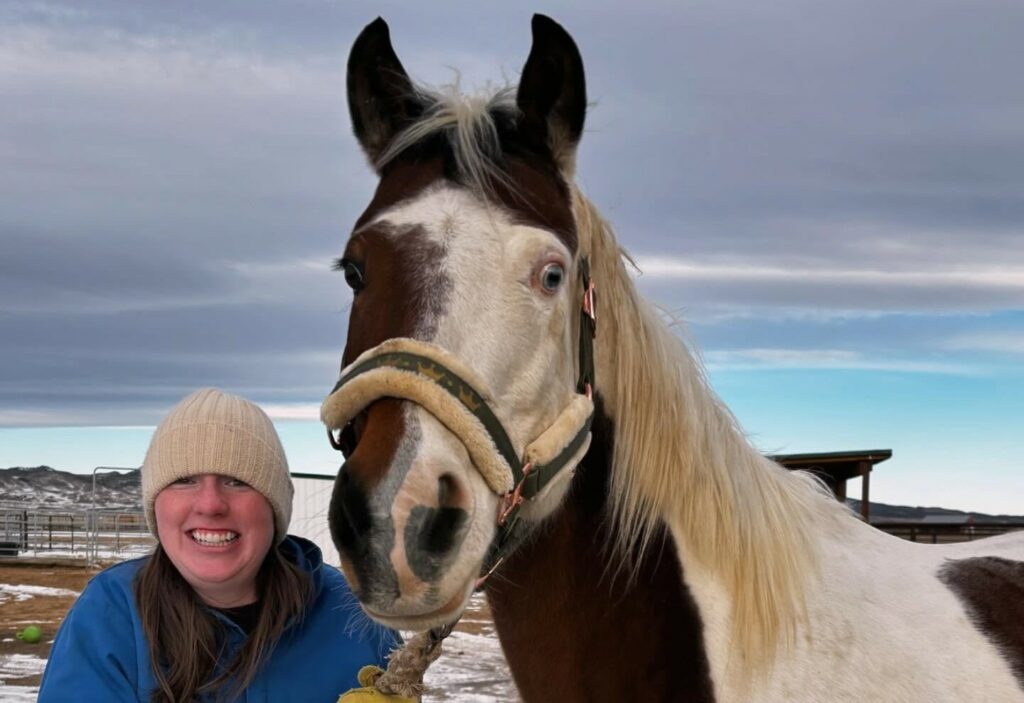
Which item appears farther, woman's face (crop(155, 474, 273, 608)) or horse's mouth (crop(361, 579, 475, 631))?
woman's face (crop(155, 474, 273, 608))

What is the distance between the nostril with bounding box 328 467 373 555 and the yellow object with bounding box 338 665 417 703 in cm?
77

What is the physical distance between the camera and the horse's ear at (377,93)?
2691 millimetres

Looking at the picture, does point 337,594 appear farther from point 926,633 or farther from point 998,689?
point 998,689

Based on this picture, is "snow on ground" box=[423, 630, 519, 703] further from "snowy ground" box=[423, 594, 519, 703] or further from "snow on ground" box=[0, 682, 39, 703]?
"snow on ground" box=[0, 682, 39, 703]

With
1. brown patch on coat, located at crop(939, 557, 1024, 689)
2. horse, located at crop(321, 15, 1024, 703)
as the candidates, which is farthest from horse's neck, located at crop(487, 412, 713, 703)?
brown patch on coat, located at crop(939, 557, 1024, 689)

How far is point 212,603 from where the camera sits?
9.48 ft

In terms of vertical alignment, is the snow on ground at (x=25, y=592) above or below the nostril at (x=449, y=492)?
below

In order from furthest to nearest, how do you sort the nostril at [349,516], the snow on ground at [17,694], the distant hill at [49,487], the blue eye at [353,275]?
the distant hill at [49,487], the snow on ground at [17,694], the blue eye at [353,275], the nostril at [349,516]

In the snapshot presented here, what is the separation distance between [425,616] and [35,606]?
1496 centimetres

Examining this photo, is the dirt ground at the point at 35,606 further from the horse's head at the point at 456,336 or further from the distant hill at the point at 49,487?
the distant hill at the point at 49,487

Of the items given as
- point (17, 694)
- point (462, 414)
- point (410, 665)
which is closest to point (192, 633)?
point (410, 665)

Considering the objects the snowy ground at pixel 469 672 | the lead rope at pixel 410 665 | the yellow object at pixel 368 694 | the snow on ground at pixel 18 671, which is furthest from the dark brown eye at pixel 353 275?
the snow on ground at pixel 18 671

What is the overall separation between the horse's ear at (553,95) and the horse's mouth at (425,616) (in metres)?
1.13

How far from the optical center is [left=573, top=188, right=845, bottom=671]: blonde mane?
253 centimetres
